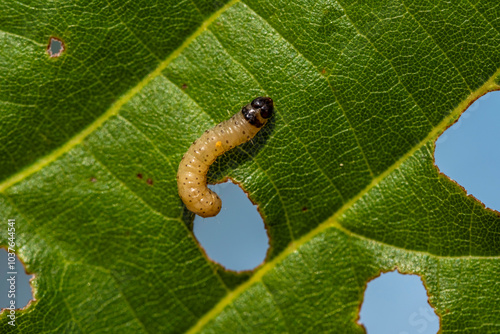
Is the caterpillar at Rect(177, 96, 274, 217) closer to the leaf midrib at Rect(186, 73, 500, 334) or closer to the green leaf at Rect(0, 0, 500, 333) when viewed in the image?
the green leaf at Rect(0, 0, 500, 333)

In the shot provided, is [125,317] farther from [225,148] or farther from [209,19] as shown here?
[209,19]

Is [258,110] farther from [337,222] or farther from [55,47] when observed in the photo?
[55,47]

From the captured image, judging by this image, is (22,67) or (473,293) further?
(473,293)

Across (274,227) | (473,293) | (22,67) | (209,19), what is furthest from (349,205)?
(22,67)

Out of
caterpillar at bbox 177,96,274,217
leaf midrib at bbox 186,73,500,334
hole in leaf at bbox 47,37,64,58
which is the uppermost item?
hole in leaf at bbox 47,37,64,58

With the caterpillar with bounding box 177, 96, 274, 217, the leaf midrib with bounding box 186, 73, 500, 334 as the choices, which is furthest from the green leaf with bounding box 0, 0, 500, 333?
the caterpillar with bounding box 177, 96, 274, 217

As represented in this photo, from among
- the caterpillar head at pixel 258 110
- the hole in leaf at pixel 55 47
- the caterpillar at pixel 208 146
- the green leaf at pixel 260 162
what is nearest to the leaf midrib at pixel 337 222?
the green leaf at pixel 260 162

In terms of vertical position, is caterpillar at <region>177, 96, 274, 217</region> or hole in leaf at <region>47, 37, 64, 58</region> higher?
hole in leaf at <region>47, 37, 64, 58</region>
